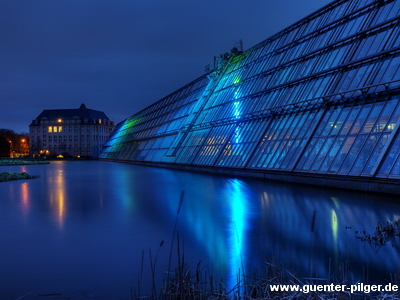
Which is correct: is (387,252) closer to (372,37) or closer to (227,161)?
(372,37)

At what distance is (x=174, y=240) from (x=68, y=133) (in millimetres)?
149492

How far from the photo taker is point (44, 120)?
15200 cm

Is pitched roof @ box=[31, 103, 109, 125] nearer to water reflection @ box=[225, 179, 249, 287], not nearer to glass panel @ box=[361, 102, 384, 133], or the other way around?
glass panel @ box=[361, 102, 384, 133]

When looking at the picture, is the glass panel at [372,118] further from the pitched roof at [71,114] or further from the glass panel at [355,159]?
the pitched roof at [71,114]

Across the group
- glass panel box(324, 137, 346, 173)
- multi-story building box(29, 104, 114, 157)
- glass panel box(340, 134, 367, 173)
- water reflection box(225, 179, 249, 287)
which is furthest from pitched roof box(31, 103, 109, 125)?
water reflection box(225, 179, 249, 287)

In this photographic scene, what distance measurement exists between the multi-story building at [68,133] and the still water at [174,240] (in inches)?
5433

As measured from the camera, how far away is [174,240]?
779 centimetres

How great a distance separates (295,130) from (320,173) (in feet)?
16.2

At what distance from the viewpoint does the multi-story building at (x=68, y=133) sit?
147 m

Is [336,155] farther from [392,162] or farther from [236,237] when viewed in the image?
[236,237]

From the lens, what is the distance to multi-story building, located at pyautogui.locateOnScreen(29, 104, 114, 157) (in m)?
147

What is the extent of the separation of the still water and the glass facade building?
173 inches

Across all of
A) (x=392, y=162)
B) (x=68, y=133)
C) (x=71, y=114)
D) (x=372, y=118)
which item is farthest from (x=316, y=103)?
(x=71, y=114)

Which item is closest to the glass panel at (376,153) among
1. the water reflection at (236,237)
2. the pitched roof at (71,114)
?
the water reflection at (236,237)
